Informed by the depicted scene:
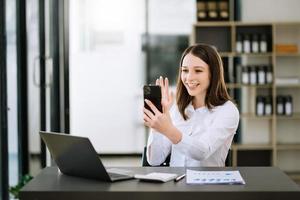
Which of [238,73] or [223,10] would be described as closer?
[238,73]

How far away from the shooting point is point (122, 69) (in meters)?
→ 7.27

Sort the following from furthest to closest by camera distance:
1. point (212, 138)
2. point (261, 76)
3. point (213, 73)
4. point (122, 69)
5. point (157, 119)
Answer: point (122, 69) < point (261, 76) < point (213, 73) < point (212, 138) < point (157, 119)

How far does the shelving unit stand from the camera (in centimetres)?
557

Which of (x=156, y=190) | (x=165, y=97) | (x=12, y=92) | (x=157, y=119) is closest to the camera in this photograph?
(x=156, y=190)

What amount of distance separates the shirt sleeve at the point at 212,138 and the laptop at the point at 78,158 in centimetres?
34

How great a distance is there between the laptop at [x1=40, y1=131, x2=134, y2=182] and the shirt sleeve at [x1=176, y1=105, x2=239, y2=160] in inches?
13.2

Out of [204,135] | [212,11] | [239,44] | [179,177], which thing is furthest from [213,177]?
[212,11]

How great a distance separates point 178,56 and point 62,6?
2.23 metres

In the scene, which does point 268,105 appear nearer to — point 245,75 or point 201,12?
point 245,75

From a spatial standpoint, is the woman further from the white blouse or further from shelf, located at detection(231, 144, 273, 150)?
shelf, located at detection(231, 144, 273, 150)

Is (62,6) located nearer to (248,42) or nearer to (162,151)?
(248,42)

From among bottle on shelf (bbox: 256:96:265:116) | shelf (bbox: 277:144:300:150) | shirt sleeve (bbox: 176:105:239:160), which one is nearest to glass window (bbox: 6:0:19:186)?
shirt sleeve (bbox: 176:105:239:160)

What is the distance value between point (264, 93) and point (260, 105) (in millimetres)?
251

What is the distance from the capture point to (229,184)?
69.6 inches
